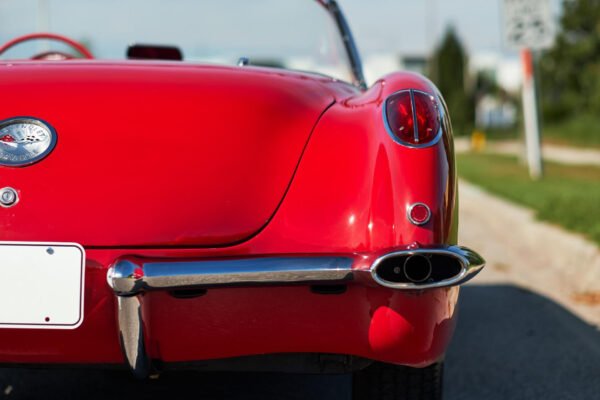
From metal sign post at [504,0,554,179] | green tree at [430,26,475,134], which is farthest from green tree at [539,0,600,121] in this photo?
metal sign post at [504,0,554,179]

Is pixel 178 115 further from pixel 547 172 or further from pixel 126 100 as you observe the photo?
pixel 547 172

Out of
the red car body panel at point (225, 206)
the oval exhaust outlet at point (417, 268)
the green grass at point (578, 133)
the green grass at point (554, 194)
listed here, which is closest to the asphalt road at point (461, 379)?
the red car body panel at point (225, 206)

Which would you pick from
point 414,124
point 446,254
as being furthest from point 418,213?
point 414,124

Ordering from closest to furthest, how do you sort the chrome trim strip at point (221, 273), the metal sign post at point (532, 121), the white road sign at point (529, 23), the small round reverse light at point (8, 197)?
the chrome trim strip at point (221, 273)
the small round reverse light at point (8, 197)
the white road sign at point (529, 23)
the metal sign post at point (532, 121)

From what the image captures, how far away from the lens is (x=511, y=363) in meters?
3.74

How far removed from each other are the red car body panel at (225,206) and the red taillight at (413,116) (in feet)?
0.10

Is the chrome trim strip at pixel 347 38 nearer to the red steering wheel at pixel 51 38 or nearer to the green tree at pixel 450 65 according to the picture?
the red steering wheel at pixel 51 38

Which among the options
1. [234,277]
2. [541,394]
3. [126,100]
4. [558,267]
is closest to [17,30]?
[126,100]

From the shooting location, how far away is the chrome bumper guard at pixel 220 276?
84.3 inches

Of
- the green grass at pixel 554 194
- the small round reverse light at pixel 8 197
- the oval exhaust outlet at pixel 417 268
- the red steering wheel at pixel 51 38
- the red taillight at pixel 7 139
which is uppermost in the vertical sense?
the red steering wheel at pixel 51 38

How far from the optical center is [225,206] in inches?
92.2

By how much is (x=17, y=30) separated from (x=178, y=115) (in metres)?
1.76

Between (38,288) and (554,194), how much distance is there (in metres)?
8.03

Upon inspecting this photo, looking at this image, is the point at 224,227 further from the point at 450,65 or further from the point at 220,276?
the point at 450,65
